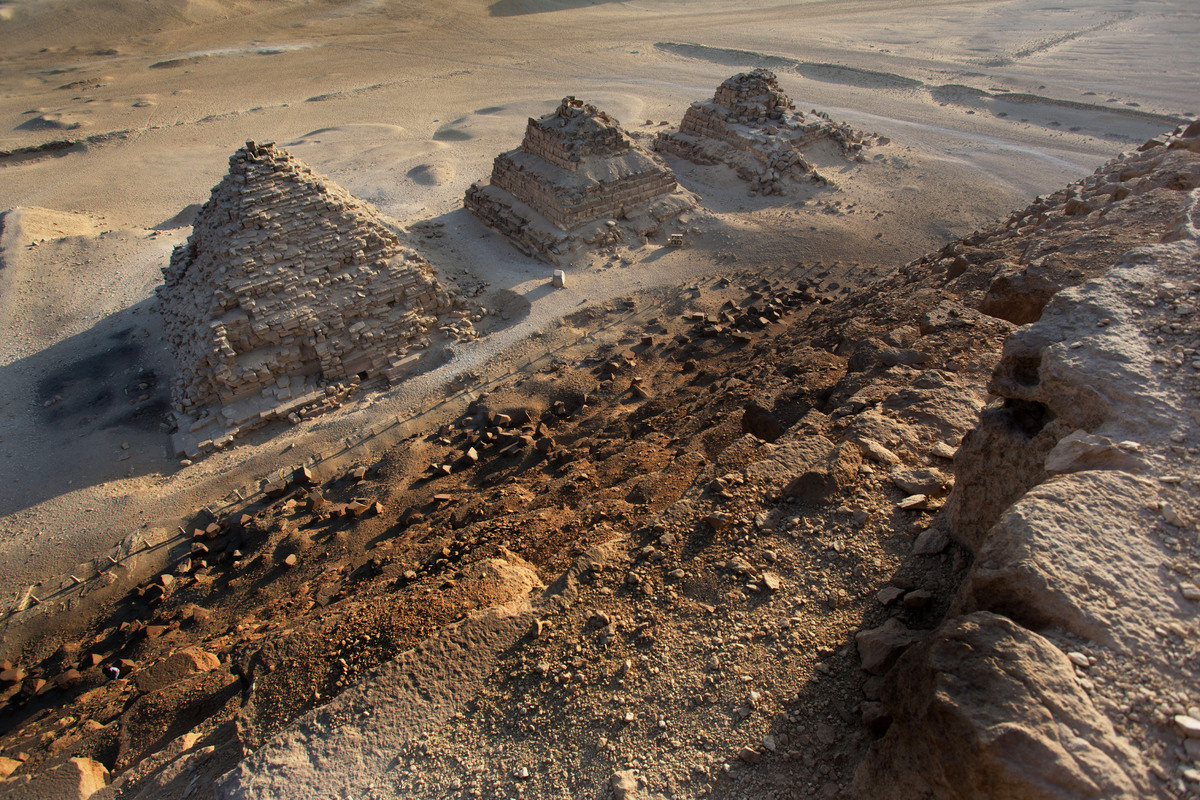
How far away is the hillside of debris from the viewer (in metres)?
3.08

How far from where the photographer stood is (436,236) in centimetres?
1599

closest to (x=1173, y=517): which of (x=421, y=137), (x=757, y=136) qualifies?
(x=757, y=136)

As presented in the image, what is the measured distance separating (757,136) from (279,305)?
47.8 ft

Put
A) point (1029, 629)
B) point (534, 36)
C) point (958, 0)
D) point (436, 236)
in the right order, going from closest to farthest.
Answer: point (1029, 629)
point (436, 236)
point (534, 36)
point (958, 0)

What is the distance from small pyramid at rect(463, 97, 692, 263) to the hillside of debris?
7977mm

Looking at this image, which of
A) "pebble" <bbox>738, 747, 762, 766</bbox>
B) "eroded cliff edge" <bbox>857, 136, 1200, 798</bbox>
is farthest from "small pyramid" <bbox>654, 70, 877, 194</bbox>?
"pebble" <bbox>738, 747, 762, 766</bbox>

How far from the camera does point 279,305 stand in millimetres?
11398

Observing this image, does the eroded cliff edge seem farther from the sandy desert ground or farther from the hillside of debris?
the sandy desert ground

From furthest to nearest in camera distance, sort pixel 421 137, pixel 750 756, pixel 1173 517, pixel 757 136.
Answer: pixel 421 137 → pixel 757 136 → pixel 750 756 → pixel 1173 517

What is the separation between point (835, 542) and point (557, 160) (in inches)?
521

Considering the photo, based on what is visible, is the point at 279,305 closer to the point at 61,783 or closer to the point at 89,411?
the point at 89,411

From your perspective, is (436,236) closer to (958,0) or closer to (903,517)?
(903,517)

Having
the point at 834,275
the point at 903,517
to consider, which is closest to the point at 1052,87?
the point at 834,275

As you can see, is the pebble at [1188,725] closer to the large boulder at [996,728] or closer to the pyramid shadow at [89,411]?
the large boulder at [996,728]
